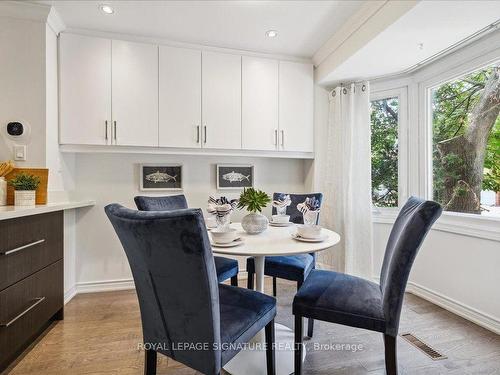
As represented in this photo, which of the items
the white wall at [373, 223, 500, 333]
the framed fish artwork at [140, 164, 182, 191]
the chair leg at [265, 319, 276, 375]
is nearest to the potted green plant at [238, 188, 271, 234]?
the chair leg at [265, 319, 276, 375]

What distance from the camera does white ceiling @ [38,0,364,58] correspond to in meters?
2.18

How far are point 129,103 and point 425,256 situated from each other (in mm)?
3182

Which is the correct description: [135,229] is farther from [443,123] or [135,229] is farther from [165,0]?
[443,123]

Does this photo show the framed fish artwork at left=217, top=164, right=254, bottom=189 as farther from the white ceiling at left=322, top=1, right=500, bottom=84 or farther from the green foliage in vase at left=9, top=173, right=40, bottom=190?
the green foliage in vase at left=9, top=173, right=40, bottom=190

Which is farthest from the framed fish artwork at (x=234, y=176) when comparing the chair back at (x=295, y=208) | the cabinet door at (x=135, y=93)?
the cabinet door at (x=135, y=93)

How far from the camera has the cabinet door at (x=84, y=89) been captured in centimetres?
243

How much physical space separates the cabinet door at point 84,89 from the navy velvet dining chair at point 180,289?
1776 mm

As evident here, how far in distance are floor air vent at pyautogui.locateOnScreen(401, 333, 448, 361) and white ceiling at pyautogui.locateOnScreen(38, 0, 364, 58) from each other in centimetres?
251

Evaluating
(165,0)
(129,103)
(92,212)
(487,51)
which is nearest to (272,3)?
(165,0)

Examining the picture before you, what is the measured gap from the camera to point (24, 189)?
1.93m

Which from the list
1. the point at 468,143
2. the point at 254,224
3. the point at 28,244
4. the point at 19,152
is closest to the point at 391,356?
→ the point at 254,224

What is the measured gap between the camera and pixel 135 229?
3.27 ft

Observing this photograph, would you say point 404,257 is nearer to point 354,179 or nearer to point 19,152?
point 354,179

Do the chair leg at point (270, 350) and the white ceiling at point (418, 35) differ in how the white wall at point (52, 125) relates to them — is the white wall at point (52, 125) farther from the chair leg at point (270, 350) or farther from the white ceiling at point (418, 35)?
the white ceiling at point (418, 35)
